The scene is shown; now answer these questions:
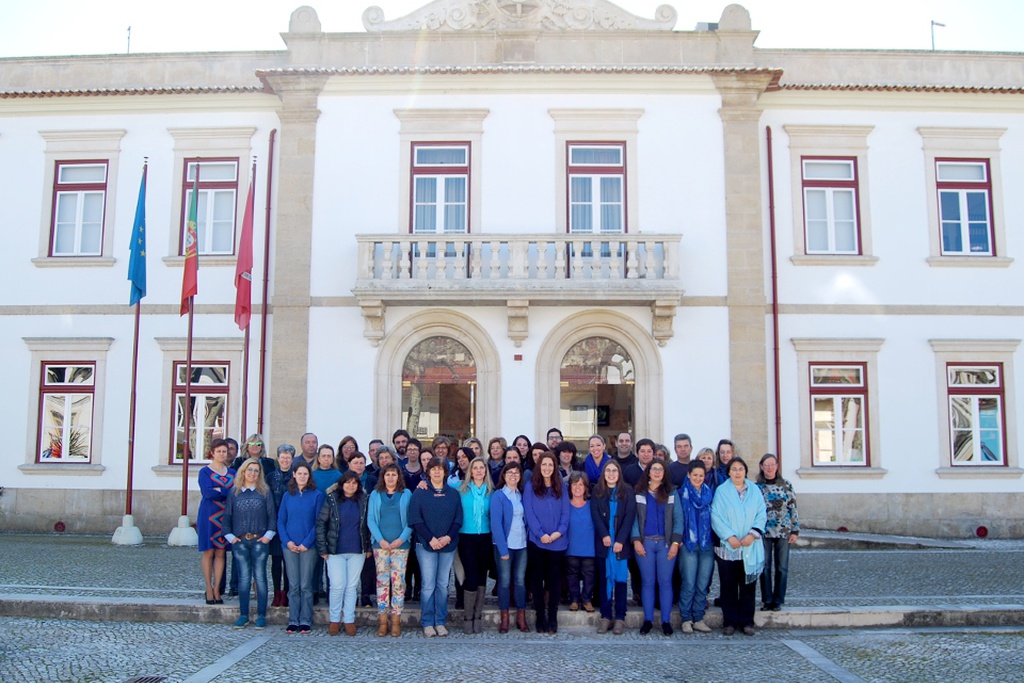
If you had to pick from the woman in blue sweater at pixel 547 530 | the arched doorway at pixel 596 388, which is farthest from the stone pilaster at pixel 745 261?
the woman in blue sweater at pixel 547 530

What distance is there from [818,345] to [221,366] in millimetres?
10383

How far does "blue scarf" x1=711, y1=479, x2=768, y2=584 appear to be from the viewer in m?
8.02

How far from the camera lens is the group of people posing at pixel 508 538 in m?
8.01

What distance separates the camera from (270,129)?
1584 centimetres

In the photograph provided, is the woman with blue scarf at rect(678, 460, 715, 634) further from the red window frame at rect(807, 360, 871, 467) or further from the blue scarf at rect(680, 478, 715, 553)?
the red window frame at rect(807, 360, 871, 467)

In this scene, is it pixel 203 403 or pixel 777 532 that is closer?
pixel 777 532

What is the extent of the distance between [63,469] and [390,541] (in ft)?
32.7

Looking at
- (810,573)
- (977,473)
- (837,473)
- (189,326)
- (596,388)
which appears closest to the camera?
(810,573)

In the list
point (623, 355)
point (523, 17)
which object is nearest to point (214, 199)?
point (523, 17)

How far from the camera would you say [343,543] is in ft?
26.1

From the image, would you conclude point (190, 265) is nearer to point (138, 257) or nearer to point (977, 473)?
point (138, 257)

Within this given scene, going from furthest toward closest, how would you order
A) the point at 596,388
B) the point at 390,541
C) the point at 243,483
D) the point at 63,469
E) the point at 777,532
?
1. the point at 63,469
2. the point at 596,388
3. the point at 777,532
4. the point at 243,483
5. the point at 390,541

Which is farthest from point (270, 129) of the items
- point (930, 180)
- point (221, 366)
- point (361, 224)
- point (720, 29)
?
point (930, 180)

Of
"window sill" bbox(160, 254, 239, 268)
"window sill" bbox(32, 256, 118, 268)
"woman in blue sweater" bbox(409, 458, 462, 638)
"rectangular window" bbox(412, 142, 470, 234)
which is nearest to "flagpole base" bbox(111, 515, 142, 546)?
"window sill" bbox(160, 254, 239, 268)
